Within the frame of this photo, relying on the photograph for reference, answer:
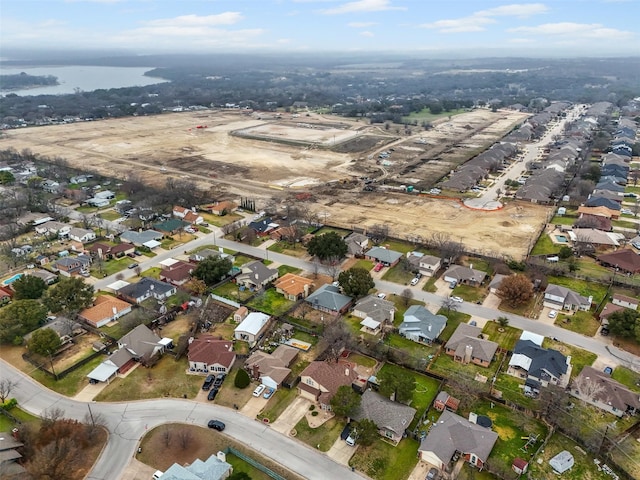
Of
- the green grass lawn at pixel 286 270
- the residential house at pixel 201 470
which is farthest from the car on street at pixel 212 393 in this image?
the green grass lawn at pixel 286 270

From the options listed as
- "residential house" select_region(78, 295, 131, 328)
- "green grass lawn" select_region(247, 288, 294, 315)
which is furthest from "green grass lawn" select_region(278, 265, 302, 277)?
"residential house" select_region(78, 295, 131, 328)

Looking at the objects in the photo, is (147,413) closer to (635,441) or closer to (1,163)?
(635,441)

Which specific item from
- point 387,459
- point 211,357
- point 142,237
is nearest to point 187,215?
point 142,237

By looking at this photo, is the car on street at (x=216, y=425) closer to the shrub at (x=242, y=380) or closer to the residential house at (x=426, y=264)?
the shrub at (x=242, y=380)

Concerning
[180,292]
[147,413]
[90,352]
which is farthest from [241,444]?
[180,292]

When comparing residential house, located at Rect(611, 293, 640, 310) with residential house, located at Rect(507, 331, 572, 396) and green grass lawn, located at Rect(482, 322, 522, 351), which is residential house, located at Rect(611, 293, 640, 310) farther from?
residential house, located at Rect(507, 331, 572, 396)
